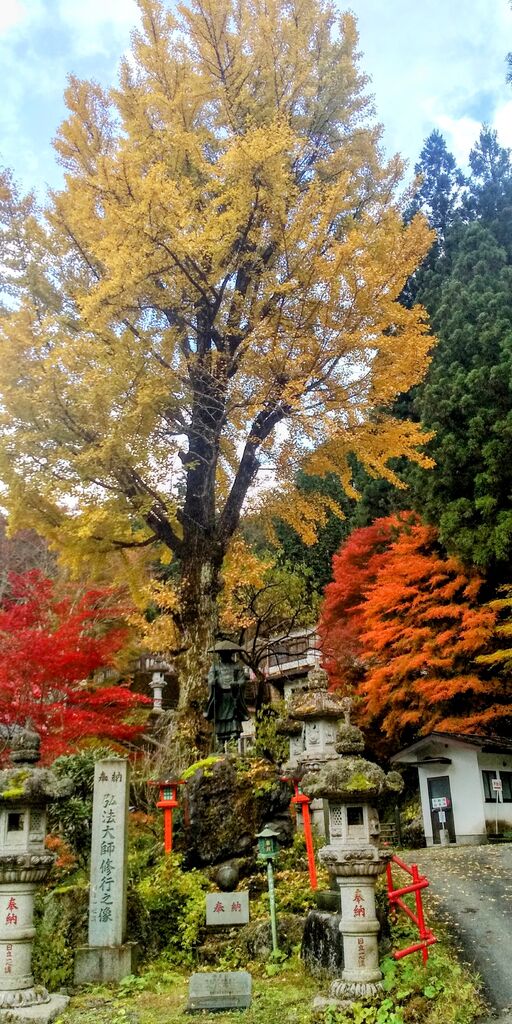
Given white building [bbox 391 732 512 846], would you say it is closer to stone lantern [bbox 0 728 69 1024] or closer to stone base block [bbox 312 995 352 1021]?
stone base block [bbox 312 995 352 1021]

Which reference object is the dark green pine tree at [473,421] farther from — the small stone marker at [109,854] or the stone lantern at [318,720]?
the small stone marker at [109,854]

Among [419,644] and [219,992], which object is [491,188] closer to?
[419,644]

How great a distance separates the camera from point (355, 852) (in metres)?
5.63

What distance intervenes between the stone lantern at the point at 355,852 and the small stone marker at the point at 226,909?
181 centimetres

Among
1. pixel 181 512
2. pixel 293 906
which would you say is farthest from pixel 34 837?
pixel 181 512

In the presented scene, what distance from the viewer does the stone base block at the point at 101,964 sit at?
6514mm

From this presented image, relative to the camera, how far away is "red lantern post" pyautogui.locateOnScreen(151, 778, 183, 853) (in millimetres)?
7988

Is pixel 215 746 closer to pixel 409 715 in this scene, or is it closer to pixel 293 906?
pixel 293 906

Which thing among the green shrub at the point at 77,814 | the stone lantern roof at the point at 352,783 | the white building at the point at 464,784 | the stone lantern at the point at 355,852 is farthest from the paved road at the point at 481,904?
the green shrub at the point at 77,814

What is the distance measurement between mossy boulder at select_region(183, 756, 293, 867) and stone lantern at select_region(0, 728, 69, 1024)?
2.33 metres

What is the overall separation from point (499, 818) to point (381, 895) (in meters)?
10.4

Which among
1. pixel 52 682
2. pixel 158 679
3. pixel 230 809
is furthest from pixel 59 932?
pixel 158 679

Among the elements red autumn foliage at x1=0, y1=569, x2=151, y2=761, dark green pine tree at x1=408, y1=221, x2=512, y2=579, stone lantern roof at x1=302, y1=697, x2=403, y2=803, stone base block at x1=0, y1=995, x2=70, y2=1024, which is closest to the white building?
dark green pine tree at x1=408, y1=221, x2=512, y2=579

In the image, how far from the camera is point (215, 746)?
33.0 feet
